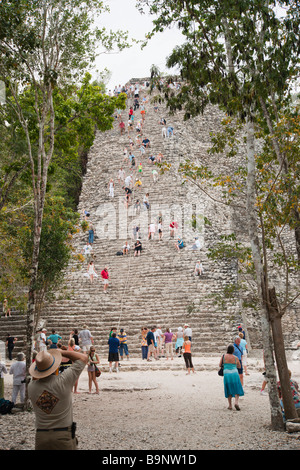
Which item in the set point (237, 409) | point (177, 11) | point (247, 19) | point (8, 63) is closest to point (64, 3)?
point (8, 63)

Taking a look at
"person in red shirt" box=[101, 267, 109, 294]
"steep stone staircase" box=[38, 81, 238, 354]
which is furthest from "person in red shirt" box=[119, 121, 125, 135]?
"person in red shirt" box=[101, 267, 109, 294]

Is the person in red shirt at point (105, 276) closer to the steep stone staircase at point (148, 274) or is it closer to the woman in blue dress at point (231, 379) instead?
the steep stone staircase at point (148, 274)

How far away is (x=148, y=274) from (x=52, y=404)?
14349 millimetres

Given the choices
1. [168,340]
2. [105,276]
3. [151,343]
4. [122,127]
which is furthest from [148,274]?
[122,127]

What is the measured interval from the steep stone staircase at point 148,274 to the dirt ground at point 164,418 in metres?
2.47

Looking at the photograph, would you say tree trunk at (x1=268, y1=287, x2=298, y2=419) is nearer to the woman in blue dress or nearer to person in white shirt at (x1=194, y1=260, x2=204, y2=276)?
the woman in blue dress

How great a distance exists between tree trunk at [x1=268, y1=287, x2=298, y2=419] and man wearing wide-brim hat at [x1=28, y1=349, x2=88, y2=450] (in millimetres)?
3822

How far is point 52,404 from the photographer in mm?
3861

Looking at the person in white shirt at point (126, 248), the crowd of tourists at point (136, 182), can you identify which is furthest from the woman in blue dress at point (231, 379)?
the person in white shirt at point (126, 248)

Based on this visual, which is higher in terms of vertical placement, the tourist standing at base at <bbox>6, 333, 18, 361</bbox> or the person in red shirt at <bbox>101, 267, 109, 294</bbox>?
the person in red shirt at <bbox>101, 267, 109, 294</bbox>

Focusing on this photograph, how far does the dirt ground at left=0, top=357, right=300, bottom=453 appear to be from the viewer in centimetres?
595

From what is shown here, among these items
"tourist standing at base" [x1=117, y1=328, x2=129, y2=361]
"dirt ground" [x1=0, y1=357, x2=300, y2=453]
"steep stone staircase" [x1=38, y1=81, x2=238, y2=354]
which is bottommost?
"dirt ground" [x1=0, y1=357, x2=300, y2=453]

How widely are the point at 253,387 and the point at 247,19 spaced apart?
25.9 ft
